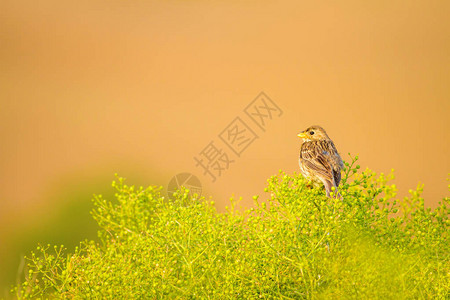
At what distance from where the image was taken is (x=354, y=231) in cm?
429

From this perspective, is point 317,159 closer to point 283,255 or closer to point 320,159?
point 320,159

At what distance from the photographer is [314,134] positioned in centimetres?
632

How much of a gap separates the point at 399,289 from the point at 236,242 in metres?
1.45

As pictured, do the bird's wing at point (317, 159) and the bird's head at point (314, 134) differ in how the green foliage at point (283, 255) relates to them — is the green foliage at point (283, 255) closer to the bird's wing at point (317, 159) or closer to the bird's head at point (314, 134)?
the bird's wing at point (317, 159)

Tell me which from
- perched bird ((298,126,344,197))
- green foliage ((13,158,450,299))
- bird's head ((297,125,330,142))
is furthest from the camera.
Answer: bird's head ((297,125,330,142))

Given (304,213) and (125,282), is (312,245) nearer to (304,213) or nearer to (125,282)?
(304,213)

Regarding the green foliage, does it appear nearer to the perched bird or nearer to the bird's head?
the perched bird

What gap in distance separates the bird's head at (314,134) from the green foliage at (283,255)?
1.34 meters

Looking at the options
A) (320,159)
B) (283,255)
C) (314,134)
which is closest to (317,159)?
(320,159)

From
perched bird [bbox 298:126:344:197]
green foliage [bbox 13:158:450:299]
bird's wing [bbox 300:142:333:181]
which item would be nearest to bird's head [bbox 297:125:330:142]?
perched bird [bbox 298:126:344:197]

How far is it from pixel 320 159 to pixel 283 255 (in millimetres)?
1930

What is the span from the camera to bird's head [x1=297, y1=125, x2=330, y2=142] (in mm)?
6251

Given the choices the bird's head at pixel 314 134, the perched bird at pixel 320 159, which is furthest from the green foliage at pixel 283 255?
the bird's head at pixel 314 134

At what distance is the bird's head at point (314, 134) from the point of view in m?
6.25
